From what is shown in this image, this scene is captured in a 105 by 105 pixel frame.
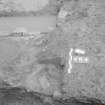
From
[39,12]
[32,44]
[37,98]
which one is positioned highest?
[39,12]

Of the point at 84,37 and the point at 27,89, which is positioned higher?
the point at 84,37

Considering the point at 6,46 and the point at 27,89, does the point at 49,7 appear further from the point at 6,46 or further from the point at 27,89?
the point at 27,89

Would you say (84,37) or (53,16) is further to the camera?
(53,16)

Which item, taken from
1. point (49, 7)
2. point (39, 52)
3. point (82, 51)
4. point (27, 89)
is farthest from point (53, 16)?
point (27, 89)

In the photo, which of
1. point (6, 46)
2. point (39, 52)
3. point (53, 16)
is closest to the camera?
point (39, 52)

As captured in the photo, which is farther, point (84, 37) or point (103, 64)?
point (84, 37)

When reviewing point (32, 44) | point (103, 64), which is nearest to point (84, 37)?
point (103, 64)

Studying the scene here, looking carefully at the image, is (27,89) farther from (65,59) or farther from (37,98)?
(65,59)

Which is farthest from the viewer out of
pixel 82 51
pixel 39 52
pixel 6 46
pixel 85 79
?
pixel 6 46

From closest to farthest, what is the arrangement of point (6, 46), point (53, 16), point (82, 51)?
1. point (82, 51)
2. point (6, 46)
3. point (53, 16)
